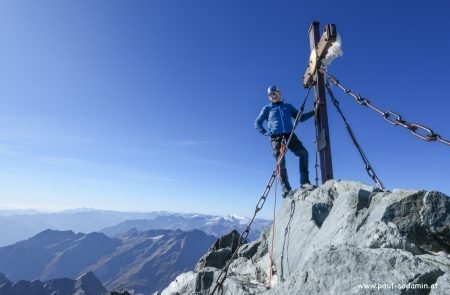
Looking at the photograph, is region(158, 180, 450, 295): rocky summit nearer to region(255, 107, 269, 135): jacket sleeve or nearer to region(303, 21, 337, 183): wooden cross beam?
region(303, 21, 337, 183): wooden cross beam

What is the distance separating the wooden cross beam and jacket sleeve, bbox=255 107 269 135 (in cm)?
205

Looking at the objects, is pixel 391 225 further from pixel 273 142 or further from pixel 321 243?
pixel 273 142

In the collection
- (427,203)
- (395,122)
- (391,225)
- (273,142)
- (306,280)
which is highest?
(273,142)

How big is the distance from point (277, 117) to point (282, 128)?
474mm

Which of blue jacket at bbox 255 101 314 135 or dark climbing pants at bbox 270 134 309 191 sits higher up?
blue jacket at bbox 255 101 314 135

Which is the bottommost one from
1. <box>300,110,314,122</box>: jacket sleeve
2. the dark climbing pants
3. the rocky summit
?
the rocky summit

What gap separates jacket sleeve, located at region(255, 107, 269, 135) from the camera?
41.2ft

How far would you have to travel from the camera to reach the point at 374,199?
6.94 metres

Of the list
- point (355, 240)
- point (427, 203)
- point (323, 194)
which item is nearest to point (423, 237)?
point (427, 203)

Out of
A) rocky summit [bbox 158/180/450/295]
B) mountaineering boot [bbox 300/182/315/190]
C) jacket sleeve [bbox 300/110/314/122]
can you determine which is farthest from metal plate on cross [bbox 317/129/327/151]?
rocky summit [bbox 158/180/450/295]

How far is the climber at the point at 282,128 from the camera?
1161cm

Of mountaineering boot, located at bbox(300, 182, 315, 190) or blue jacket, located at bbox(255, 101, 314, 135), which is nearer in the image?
mountaineering boot, located at bbox(300, 182, 315, 190)

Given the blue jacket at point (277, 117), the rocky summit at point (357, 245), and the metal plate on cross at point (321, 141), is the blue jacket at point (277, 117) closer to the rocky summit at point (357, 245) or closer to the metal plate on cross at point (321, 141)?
the metal plate on cross at point (321, 141)

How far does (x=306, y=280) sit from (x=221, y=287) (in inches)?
209
